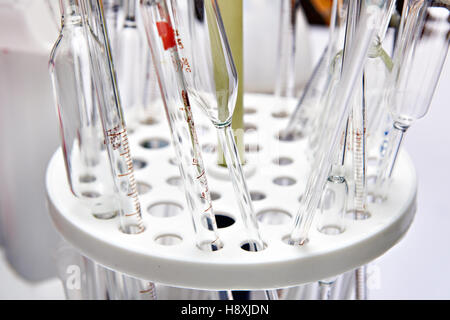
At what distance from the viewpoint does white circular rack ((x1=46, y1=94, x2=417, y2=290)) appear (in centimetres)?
36

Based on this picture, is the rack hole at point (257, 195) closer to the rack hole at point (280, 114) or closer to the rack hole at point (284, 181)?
the rack hole at point (284, 181)

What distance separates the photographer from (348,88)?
0.33 meters

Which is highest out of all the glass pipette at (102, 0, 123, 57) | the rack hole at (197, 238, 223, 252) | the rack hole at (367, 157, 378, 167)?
the glass pipette at (102, 0, 123, 57)

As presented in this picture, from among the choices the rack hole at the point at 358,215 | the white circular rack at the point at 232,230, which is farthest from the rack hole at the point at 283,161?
the rack hole at the point at 358,215

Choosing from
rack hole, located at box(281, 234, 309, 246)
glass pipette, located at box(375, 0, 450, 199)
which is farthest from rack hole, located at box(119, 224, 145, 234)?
glass pipette, located at box(375, 0, 450, 199)

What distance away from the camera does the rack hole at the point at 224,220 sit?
0.43 m

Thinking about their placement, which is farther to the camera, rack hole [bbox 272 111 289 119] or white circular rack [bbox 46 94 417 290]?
rack hole [bbox 272 111 289 119]

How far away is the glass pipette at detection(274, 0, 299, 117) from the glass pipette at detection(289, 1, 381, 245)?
232 millimetres

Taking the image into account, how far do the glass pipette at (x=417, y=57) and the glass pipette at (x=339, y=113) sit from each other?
0.07m

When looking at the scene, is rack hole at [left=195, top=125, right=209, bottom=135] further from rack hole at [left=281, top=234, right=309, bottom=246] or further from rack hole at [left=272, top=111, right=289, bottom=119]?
rack hole at [left=281, top=234, right=309, bottom=246]

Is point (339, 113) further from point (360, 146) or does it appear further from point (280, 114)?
point (280, 114)

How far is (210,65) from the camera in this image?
352 millimetres
